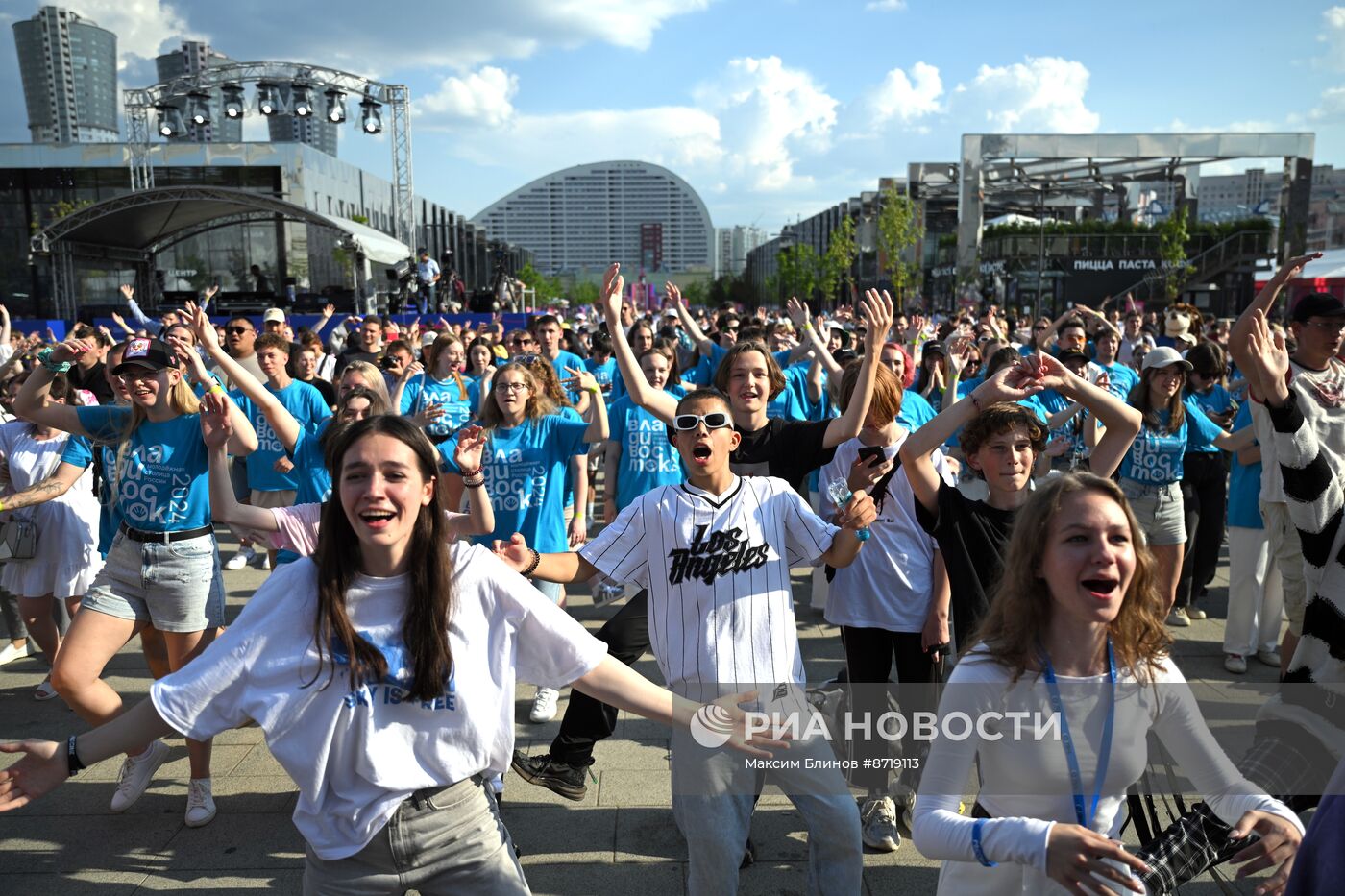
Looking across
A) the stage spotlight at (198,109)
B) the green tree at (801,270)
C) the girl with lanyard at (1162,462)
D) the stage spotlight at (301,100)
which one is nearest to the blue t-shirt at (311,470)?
the girl with lanyard at (1162,462)

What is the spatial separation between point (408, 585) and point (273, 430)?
424 centimetres

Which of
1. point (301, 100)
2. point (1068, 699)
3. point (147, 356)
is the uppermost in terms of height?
point (301, 100)

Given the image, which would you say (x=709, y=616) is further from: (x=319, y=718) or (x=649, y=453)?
(x=649, y=453)

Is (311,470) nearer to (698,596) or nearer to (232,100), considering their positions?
(698,596)

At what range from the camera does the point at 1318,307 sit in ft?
13.1

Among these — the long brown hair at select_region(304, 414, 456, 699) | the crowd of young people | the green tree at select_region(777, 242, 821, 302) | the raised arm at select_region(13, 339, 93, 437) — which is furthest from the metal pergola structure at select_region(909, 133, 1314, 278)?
the long brown hair at select_region(304, 414, 456, 699)

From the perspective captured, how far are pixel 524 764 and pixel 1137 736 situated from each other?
2495 mm

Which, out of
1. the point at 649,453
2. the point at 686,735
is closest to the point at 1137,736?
the point at 686,735

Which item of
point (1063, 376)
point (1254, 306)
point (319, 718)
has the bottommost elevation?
point (319, 718)

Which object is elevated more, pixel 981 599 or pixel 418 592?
pixel 418 592

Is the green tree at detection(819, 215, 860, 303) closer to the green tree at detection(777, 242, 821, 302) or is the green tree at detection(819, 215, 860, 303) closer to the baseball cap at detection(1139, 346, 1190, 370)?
the green tree at detection(777, 242, 821, 302)

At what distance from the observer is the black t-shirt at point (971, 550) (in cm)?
339

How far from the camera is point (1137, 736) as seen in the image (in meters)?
2.16

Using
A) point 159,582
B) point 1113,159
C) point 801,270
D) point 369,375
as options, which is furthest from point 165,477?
point 801,270
